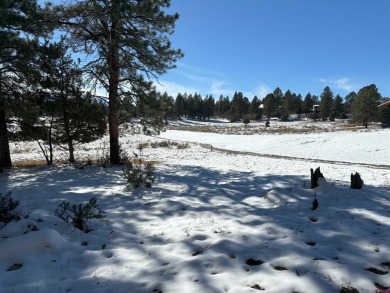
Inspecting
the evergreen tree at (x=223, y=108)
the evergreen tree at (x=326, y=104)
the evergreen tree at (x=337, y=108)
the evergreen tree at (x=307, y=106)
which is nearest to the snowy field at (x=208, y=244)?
the evergreen tree at (x=326, y=104)

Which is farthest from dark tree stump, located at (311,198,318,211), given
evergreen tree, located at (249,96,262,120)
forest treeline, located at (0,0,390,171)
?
evergreen tree, located at (249,96,262,120)

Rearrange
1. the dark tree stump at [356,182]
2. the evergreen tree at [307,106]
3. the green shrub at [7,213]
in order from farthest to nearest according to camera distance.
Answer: the evergreen tree at [307,106]
the dark tree stump at [356,182]
the green shrub at [7,213]

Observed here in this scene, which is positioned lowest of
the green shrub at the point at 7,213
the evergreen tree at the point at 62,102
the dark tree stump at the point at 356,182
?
the green shrub at the point at 7,213

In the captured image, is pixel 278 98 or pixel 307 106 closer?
pixel 307 106

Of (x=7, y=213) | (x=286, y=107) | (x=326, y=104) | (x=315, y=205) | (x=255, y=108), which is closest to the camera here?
(x=7, y=213)

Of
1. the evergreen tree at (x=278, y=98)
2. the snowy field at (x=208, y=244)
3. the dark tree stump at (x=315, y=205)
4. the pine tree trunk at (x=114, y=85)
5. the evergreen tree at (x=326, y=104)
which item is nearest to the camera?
the snowy field at (x=208, y=244)

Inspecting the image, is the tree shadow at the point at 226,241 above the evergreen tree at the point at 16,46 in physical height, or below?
below

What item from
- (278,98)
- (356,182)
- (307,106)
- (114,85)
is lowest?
(356,182)

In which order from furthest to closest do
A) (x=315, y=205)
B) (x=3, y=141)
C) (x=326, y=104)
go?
(x=326, y=104), (x=3, y=141), (x=315, y=205)

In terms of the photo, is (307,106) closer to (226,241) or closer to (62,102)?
(62,102)

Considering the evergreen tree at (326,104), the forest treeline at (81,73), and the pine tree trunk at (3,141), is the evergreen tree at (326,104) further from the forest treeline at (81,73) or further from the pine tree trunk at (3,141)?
the pine tree trunk at (3,141)

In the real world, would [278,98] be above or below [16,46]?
above

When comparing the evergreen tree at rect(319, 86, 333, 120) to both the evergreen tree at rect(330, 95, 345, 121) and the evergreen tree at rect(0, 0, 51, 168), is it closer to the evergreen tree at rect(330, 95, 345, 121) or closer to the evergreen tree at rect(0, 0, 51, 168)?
the evergreen tree at rect(330, 95, 345, 121)

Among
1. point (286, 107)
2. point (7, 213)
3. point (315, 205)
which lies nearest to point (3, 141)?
point (7, 213)
